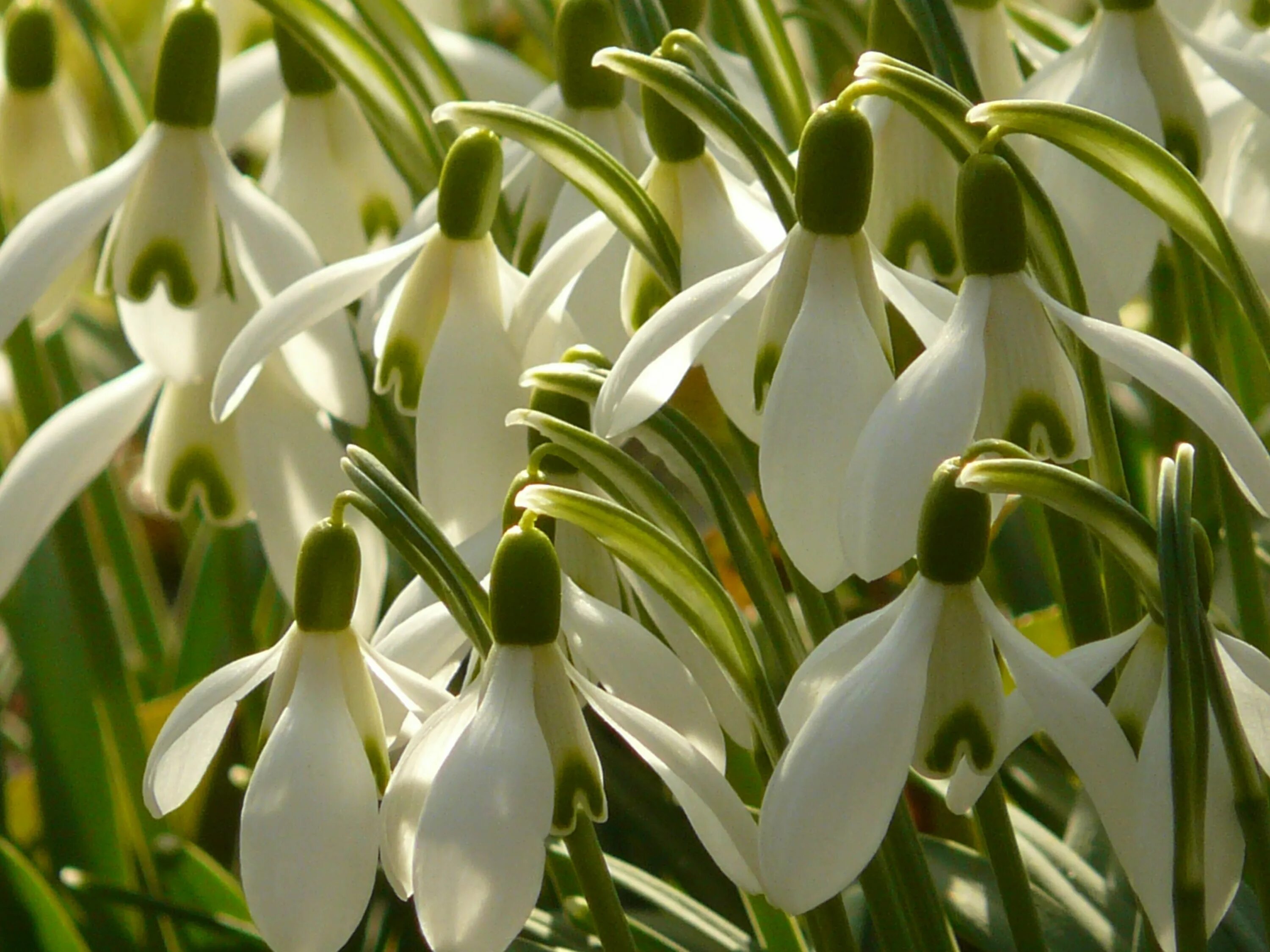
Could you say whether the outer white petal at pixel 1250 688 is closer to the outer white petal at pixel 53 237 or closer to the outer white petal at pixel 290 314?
the outer white petal at pixel 290 314

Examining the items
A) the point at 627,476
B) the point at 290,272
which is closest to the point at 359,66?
the point at 290,272

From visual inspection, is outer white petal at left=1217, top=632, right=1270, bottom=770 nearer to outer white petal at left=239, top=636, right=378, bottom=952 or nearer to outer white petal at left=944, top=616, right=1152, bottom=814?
outer white petal at left=944, top=616, right=1152, bottom=814

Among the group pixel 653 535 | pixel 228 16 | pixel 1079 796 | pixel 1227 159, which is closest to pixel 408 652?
pixel 653 535

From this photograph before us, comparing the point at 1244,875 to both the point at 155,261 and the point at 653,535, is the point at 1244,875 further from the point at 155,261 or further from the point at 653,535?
the point at 155,261

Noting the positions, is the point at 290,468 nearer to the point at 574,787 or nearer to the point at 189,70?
the point at 189,70

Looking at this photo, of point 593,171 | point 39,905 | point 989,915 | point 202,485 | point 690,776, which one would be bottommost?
point 989,915

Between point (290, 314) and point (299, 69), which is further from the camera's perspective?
point (299, 69)

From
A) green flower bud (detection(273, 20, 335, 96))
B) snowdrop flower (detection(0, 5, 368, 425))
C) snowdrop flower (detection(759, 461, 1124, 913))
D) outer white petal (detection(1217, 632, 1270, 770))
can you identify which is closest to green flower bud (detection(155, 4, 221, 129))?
snowdrop flower (detection(0, 5, 368, 425))

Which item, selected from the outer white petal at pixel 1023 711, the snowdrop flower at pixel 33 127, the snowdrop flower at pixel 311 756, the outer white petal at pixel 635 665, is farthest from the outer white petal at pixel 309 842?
the snowdrop flower at pixel 33 127
